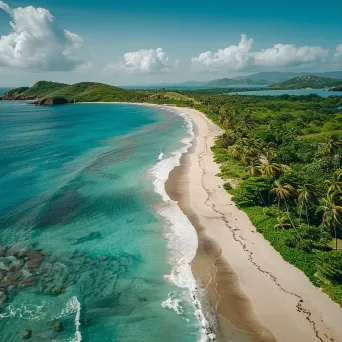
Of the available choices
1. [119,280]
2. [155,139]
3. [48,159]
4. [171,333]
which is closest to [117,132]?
[155,139]

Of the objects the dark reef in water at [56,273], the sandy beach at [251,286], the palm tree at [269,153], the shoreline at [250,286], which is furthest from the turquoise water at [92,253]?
the palm tree at [269,153]

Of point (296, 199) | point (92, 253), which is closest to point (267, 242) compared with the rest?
point (296, 199)

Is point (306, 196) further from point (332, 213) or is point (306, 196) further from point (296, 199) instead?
point (296, 199)

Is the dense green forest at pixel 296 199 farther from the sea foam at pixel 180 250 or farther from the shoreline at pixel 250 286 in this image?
the sea foam at pixel 180 250

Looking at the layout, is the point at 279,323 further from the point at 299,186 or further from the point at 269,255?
the point at 299,186

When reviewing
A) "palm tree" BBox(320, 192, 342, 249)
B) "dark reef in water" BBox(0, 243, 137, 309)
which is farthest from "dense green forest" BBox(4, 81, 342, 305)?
"dark reef in water" BBox(0, 243, 137, 309)

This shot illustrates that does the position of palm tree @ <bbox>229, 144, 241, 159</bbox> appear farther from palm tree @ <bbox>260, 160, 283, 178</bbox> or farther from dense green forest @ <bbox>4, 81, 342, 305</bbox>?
palm tree @ <bbox>260, 160, 283, 178</bbox>
